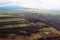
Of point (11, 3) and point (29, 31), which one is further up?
point (11, 3)

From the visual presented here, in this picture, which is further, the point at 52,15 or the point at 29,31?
the point at 52,15

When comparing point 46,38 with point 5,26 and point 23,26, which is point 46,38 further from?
point 5,26

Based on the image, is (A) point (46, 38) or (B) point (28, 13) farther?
(B) point (28, 13)

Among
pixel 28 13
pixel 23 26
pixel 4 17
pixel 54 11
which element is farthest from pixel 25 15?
pixel 54 11

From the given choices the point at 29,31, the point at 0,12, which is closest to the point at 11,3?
the point at 0,12

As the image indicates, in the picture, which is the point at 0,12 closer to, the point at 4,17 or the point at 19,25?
the point at 4,17

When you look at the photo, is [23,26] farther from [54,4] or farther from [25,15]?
[54,4]

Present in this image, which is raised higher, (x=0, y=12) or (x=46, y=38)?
(x=0, y=12)

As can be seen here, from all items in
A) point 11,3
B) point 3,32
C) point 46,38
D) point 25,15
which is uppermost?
point 11,3
